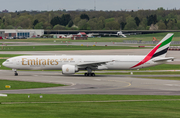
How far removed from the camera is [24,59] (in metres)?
52.7

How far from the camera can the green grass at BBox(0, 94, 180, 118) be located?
2271 cm

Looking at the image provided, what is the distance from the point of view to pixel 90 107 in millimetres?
26281

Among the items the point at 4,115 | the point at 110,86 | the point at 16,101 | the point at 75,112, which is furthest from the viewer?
the point at 110,86

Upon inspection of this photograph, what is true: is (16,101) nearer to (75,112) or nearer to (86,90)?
(75,112)

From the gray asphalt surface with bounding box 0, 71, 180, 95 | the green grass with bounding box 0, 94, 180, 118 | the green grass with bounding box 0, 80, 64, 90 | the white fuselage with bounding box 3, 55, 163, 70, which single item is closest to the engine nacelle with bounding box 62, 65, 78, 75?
the white fuselage with bounding box 3, 55, 163, 70

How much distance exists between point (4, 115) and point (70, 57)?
31477 mm

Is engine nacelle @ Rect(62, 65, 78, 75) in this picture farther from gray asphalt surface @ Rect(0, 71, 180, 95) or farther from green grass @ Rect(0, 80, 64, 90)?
green grass @ Rect(0, 80, 64, 90)

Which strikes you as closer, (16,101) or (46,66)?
(16,101)

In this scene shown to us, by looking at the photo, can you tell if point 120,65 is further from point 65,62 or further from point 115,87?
point 115,87

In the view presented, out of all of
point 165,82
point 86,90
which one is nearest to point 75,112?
point 86,90

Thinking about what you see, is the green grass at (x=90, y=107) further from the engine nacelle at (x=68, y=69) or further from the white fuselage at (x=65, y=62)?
the white fuselage at (x=65, y=62)

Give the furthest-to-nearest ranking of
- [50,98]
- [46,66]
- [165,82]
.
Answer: [46,66] < [165,82] < [50,98]

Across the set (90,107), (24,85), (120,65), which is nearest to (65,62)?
(120,65)

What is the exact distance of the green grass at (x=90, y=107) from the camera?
22.7m
